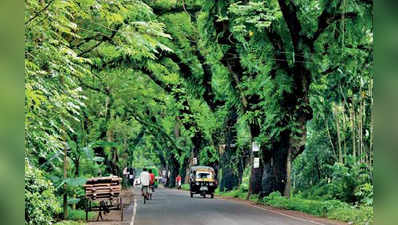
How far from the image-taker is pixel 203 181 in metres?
→ 35.7

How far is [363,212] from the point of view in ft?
53.6

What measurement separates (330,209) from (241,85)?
1034 cm

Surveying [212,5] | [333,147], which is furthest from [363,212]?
[333,147]

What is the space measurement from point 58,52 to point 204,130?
35.2 meters

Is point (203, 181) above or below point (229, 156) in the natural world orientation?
below

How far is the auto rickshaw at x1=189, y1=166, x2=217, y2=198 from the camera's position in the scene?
3553cm

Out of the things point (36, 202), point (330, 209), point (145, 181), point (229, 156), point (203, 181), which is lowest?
point (330, 209)

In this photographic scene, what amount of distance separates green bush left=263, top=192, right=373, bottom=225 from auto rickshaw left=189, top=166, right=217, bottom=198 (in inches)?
425

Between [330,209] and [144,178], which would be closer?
[330,209]

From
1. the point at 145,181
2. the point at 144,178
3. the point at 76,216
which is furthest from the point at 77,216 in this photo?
the point at 145,181

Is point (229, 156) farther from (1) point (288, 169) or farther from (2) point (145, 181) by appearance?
(1) point (288, 169)

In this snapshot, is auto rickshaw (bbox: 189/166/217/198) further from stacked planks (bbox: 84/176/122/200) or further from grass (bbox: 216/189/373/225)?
stacked planks (bbox: 84/176/122/200)
